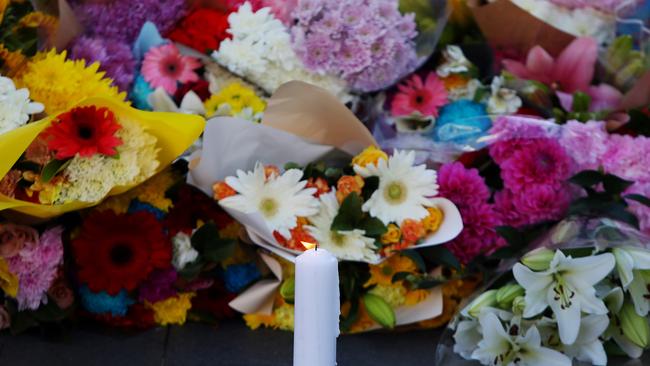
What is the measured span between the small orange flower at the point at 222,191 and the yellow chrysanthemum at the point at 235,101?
19cm

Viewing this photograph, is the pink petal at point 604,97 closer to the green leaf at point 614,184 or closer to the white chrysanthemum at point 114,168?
the green leaf at point 614,184

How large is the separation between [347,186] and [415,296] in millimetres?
210

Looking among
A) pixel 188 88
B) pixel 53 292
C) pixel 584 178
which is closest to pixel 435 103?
pixel 584 178

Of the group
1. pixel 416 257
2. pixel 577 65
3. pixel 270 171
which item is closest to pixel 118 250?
pixel 270 171

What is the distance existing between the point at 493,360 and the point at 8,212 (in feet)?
2.53

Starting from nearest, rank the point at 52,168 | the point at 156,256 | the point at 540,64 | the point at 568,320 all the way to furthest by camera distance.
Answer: the point at 568,320 → the point at 52,168 → the point at 156,256 → the point at 540,64

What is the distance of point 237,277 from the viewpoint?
59.2 inches

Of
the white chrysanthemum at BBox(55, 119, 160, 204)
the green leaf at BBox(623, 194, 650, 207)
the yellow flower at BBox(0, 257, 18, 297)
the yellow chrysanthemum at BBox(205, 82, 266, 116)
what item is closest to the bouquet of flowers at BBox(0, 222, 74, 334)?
the yellow flower at BBox(0, 257, 18, 297)

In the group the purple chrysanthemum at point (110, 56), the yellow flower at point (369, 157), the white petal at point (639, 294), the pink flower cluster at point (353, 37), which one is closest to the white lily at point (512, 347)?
the white petal at point (639, 294)

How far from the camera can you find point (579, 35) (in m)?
1.69

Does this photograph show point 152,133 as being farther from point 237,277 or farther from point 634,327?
point 634,327

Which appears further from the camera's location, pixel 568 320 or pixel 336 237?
pixel 336 237

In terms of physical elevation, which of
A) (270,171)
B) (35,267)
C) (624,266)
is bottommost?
(35,267)

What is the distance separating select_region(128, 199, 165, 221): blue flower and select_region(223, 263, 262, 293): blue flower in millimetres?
145
